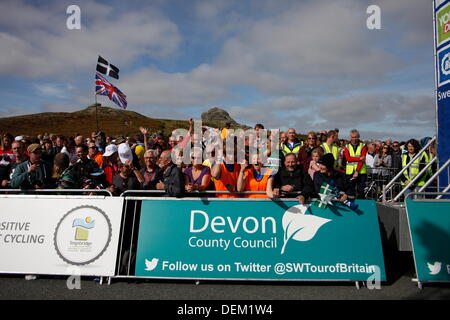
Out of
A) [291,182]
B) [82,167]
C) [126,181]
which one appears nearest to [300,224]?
[291,182]

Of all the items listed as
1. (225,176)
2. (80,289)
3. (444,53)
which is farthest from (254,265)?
(444,53)

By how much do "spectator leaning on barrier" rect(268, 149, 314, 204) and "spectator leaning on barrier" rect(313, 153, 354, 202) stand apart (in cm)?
13

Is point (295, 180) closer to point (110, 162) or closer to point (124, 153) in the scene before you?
point (124, 153)

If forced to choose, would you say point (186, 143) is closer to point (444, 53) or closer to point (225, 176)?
point (225, 176)

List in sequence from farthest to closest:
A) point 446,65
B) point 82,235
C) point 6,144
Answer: point 6,144 → point 446,65 → point 82,235

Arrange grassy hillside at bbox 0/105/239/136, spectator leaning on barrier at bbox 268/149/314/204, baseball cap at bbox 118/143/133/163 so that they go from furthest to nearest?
grassy hillside at bbox 0/105/239/136 < baseball cap at bbox 118/143/133/163 < spectator leaning on barrier at bbox 268/149/314/204

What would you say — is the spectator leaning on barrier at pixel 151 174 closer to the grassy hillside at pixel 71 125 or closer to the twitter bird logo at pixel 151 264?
the twitter bird logo at pixel 151 264

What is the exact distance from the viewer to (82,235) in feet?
14.6

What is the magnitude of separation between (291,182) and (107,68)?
11114mm

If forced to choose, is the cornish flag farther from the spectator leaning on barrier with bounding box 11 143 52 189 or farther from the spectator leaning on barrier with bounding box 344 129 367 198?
the spectator leaning on barrier with bounding box 344 129 367 198

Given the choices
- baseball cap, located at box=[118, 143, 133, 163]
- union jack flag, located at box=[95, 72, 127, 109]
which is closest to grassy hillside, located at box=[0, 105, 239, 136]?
union jack flag, located at box=[95, 72, 127, 109]

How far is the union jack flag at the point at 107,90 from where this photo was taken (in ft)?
39.0

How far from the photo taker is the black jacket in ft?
Answer: 15.4
